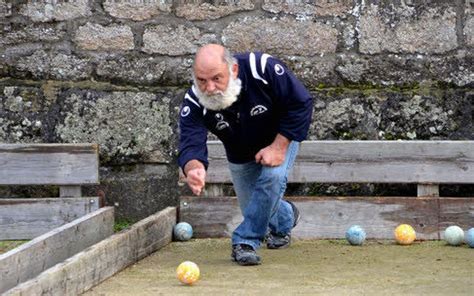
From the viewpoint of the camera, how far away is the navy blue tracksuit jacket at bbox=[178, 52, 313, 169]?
236 inches

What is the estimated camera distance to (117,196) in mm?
7484

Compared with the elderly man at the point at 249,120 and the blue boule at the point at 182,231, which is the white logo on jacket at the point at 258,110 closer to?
the elderly man at the point at 249,120

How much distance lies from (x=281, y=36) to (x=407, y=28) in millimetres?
840

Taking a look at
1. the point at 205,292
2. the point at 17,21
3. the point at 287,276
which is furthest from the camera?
the point at 17,21

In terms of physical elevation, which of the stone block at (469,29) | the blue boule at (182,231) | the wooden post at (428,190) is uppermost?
the stone block at (469,29)

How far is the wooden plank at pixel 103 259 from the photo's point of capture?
4.89 meters

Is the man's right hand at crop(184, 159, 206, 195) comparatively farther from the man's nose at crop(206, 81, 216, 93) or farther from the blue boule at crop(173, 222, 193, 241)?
the blue boule at crop(173, 222, 193, 241)

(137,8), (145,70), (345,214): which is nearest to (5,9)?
(137,8)

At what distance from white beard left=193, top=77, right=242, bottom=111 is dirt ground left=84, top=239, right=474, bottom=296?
35.2 inches

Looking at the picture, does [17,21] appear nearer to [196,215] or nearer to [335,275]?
[196,215]

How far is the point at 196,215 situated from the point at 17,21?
1753mm

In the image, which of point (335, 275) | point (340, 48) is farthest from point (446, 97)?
point (335, 275)

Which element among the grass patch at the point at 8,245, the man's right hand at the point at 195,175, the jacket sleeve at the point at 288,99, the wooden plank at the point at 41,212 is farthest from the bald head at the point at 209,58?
the grass patch at the point at 8,245

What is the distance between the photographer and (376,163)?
7.27m
